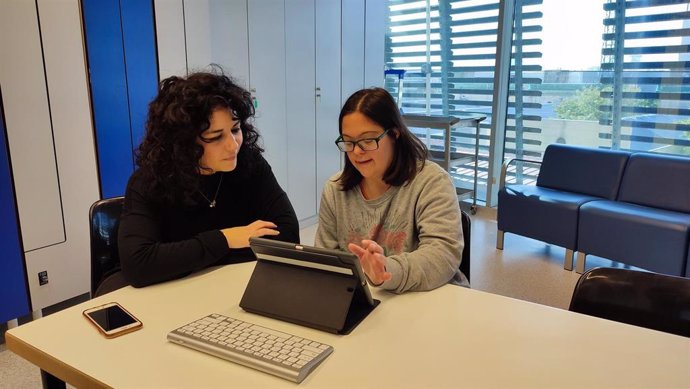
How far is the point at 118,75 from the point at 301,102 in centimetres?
159

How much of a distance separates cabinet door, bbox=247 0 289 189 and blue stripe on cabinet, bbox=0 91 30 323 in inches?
66.9

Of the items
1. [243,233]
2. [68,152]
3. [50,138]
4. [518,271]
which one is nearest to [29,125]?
[50,138]

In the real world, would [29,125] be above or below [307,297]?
above

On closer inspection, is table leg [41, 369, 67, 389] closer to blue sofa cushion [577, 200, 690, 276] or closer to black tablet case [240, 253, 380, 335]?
black tablet case [240, 253, 380, 335]

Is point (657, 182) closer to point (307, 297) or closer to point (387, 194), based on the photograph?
point (387, 194)

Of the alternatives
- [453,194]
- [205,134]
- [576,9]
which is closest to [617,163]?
[576,9]

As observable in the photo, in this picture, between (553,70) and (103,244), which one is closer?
(103,244)

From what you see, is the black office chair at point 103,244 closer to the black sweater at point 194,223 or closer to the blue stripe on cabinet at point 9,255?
the black sweater at point 194,223

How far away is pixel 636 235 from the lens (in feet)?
10.2

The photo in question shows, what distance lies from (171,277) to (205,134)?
45 centimetres

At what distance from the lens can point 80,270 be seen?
2719 millimetres

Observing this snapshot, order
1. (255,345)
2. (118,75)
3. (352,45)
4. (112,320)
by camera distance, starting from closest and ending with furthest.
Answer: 1. (255,345)
2. (112,320)
3. (118,75)
4. (352,45)

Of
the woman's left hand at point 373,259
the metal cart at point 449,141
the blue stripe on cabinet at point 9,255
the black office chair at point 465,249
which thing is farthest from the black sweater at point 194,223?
the metal cart at point 449,141

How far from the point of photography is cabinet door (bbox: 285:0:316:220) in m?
3.85
